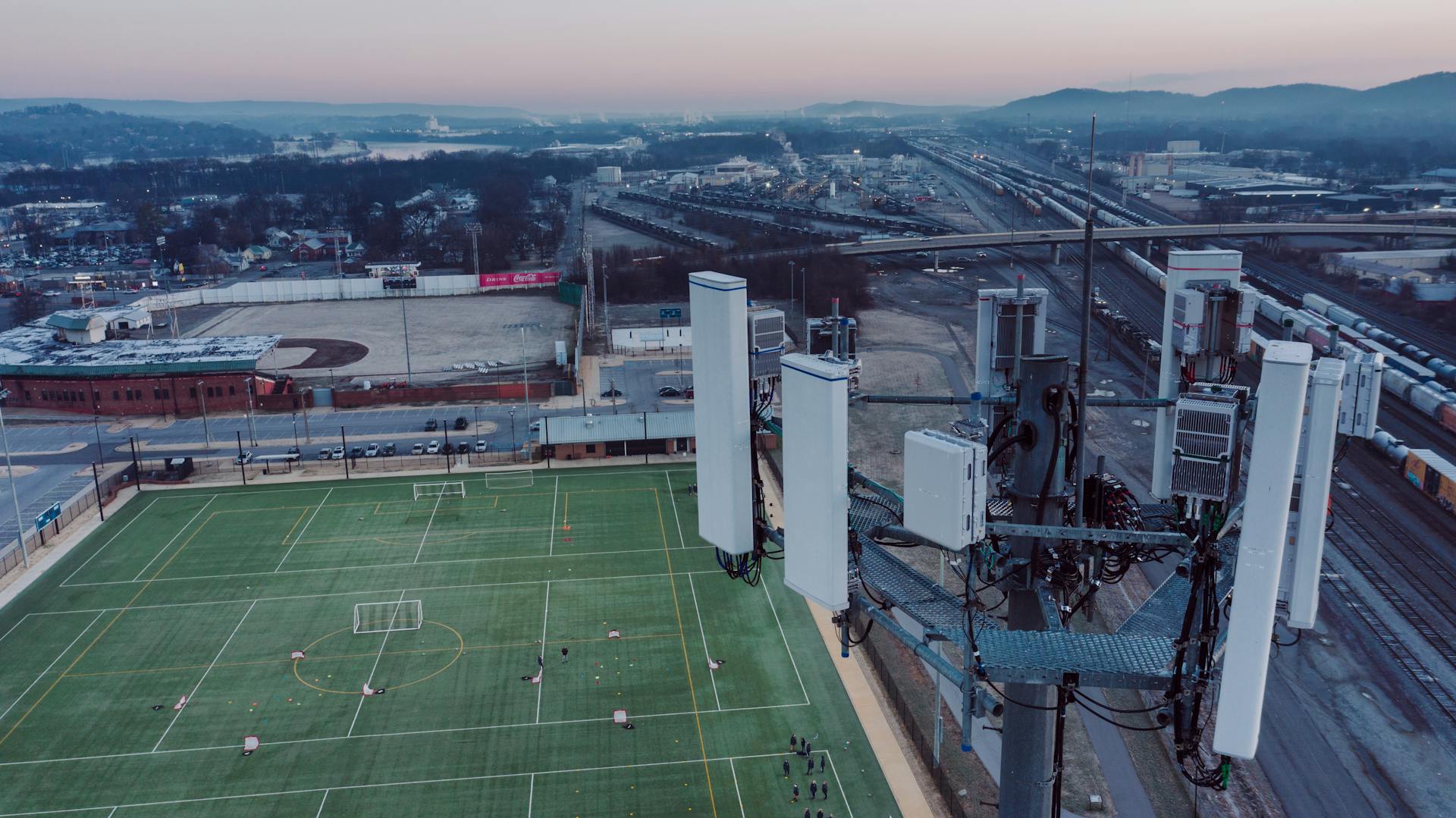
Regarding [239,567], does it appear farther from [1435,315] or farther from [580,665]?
[1435,315]

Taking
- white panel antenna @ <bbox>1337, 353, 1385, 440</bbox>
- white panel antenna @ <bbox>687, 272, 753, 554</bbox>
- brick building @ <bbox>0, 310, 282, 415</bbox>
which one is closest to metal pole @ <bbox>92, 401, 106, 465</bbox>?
brick building @ <bbox>0, 310, 282, 415</bbox>

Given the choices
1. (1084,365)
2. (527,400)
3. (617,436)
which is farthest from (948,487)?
(527,400)

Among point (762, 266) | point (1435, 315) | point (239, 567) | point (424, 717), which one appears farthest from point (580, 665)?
point (1435, 315)

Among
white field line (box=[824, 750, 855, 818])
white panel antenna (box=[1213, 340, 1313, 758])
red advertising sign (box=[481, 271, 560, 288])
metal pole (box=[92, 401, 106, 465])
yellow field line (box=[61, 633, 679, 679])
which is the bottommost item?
white field line (box=[824, 750, 855, 818])

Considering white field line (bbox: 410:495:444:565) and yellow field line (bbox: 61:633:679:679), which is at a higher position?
white field line (bbox: 410:495:444:565)

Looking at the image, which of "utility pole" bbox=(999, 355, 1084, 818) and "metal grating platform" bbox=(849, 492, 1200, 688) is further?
"utility pole" bbox=(999, 355, 1084, 818)

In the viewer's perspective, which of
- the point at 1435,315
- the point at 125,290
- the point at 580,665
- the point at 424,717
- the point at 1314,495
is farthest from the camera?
the point at 125,290

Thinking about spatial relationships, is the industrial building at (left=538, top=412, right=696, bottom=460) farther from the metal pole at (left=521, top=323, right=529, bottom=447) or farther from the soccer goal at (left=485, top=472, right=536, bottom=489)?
the soccer goal at (left=485, top=472, right=536, bottom=489)
